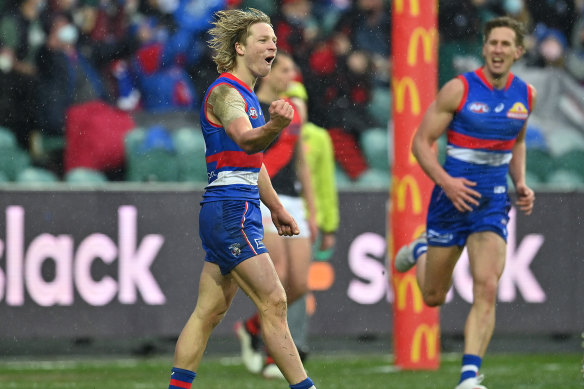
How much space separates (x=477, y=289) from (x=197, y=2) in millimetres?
7306

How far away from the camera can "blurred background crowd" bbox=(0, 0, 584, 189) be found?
40.1 ft

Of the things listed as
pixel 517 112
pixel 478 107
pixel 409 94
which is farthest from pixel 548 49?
pixel 478 107

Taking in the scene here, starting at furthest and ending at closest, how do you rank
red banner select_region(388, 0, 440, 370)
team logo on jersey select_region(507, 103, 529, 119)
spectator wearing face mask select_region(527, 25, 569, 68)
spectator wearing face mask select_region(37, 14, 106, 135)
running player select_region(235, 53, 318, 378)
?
spectator wearing face mask select_region(527, 25, 569, 68) < spectator wearing face mask select_region(37, 14, 106, 135) < red banner select_region(388, 0, 440, 370) < running player select_region(235, 53, 318, 378) < team logo on jersey select_region(507, 103, 529, 119)

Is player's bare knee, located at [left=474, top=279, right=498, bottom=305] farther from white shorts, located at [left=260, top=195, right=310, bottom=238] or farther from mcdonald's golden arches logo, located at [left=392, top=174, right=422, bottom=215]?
mcdonald's golden arches logo, located at [left=392, top=174, right=422, bottom=215]

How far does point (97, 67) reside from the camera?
504 inches

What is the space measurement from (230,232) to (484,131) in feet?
7.82

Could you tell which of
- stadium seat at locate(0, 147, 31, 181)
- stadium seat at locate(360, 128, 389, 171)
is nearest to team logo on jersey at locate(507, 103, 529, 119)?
stadium seat at locate(360, 128, 389, 171)

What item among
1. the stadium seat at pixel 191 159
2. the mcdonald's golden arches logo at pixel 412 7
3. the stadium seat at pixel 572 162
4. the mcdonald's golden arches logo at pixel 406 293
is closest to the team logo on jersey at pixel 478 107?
the mcdonald's golden arches logo at pixel 412 7

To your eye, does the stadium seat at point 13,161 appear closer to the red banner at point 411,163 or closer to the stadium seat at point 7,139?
the stadium seat at point 7,139

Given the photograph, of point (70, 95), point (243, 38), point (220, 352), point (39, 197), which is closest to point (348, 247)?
point (220, 352)

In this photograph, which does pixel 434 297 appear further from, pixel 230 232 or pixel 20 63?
pixel 20 63

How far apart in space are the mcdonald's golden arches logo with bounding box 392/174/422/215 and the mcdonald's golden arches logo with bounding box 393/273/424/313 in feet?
1.82

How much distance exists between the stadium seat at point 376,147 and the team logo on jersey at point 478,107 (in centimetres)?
549

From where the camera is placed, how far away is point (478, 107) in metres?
7.40
